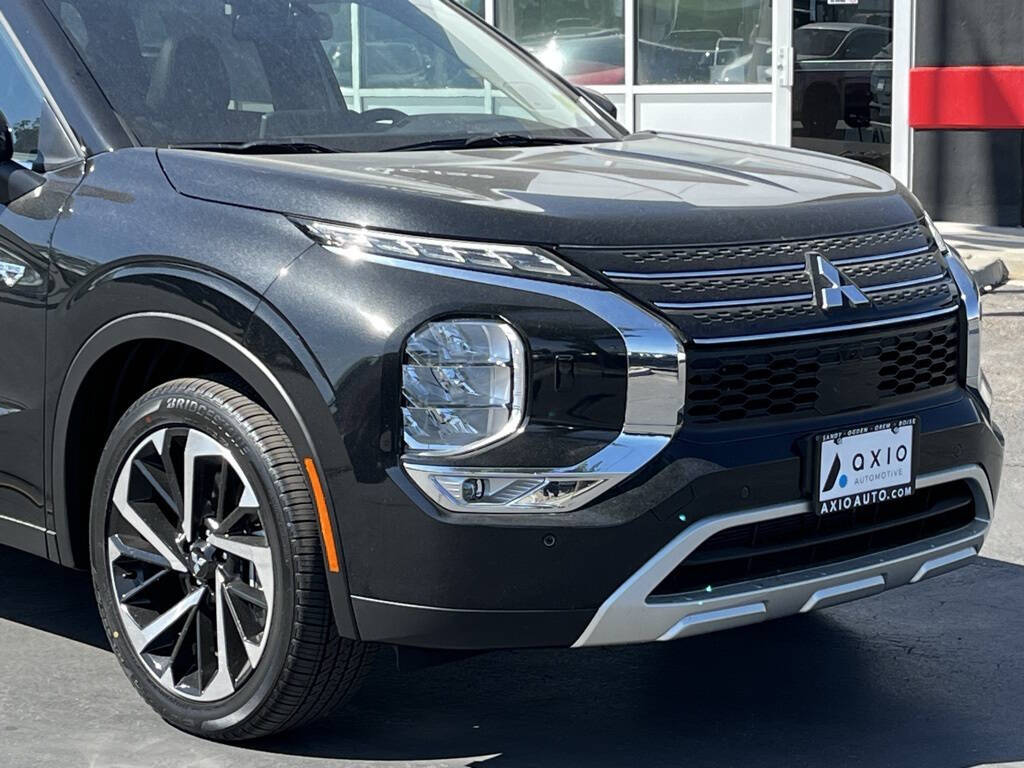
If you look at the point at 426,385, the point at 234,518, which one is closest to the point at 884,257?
the point at 426,385

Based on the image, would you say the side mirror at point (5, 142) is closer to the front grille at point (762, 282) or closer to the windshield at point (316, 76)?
the windshield at point (316, 76)

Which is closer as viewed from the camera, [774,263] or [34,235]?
[774,263]

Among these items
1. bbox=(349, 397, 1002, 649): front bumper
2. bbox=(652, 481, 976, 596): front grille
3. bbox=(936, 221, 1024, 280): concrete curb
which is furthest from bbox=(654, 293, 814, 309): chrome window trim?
bbox=(936, 221, 1024, 280): concrete curb

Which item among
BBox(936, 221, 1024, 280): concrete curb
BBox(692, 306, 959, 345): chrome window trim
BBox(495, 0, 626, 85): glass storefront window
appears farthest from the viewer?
BBox(495, 0, 626, 85): glass storefront window

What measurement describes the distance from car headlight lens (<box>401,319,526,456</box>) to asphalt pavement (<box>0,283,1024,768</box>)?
78 centimetres

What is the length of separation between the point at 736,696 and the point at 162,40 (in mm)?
2078

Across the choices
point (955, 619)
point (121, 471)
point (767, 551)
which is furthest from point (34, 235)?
point (955, 619)

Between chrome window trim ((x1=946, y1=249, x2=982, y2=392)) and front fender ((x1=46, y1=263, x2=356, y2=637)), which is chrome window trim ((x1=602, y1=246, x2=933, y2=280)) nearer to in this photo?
chrome window trim ((x1=946, y1=249, x2=982, y2=392))

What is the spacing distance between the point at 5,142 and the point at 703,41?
952 centimetres

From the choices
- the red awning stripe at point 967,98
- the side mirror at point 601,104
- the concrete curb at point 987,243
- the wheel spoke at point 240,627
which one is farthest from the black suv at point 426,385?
the red awning stripe at point 967,98

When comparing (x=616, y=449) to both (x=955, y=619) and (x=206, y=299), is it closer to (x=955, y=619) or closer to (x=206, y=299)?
(x=206, y=299)

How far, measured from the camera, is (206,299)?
3635 millimetres

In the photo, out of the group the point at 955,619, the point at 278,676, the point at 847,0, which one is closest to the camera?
the point at 278,676

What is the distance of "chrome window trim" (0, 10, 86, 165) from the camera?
4094 millimetres
